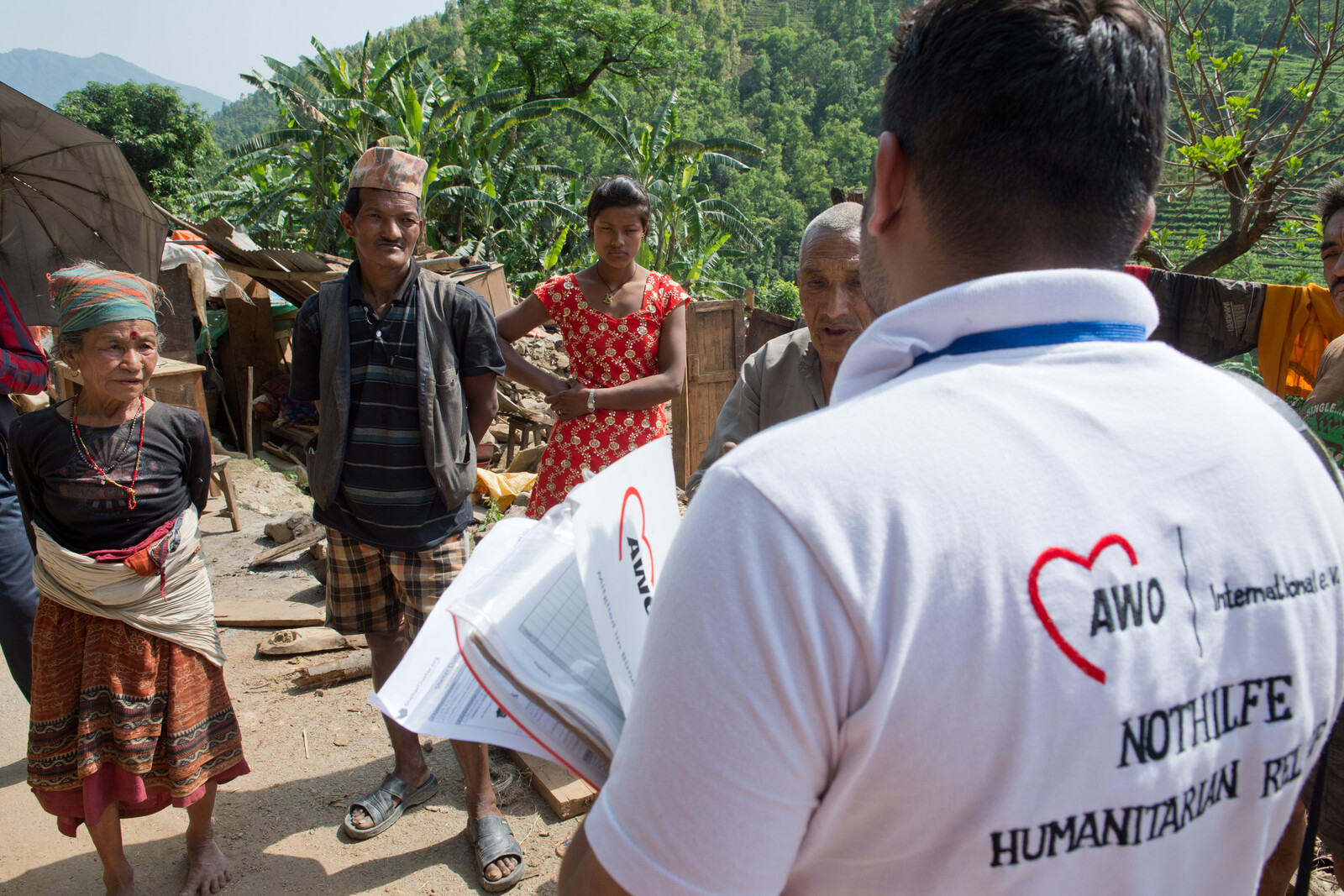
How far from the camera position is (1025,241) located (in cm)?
73

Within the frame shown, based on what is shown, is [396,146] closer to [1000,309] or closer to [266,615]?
[266,615]

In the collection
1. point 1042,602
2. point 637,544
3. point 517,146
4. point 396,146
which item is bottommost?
point 637,544

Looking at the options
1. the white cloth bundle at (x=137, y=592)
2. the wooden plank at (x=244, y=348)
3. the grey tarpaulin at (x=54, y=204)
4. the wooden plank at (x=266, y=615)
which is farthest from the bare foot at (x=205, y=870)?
the wooden plank at (x=244, y=348)

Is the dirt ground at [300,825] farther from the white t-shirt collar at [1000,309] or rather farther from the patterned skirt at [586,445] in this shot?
the white t-shirt collar at [1000,309]

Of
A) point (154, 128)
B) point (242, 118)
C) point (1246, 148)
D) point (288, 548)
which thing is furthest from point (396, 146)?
point (242, 118)

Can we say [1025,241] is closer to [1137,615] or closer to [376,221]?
[1137,615]

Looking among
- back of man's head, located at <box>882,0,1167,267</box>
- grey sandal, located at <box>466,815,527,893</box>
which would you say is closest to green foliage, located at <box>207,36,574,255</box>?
grey sandal, located at <box>466,815,527,893</box>

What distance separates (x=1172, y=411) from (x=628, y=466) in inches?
23.1

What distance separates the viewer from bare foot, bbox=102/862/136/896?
2465mm

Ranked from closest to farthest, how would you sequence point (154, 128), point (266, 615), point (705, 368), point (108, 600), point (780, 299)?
point (108, 600) < point (266, 615) < point (705, 368) < point (780, 299) < point (154, 128)

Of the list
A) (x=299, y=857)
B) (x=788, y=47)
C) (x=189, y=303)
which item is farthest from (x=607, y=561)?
(x=788, y=47)

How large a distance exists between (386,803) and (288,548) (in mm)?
3125

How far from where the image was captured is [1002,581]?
608 mm

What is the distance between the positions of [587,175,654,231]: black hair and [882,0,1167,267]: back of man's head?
2551 millimetres
